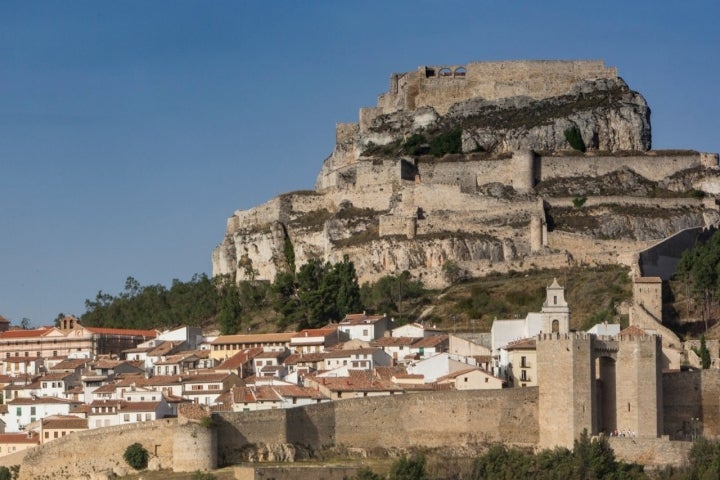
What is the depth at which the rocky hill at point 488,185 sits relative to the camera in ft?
279

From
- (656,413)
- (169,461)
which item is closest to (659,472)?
(656,413)

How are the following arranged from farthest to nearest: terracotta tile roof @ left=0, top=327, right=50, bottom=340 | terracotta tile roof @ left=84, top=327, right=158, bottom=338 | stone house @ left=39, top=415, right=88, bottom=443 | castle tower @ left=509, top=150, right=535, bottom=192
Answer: castle tower @ left=509, top=150, right=535, bottom=192
terracotta tile roof @ left=0, top=327, right=50, bottom=340
terracotta tile roof @ left=84, top=327, right=158, bottom=338
stone house @ left=39, top=415, right=88, bottom=443

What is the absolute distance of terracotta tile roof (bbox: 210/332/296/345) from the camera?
254 feet

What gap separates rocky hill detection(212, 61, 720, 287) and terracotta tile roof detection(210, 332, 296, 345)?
874 centimetres

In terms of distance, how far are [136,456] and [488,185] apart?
34.3m

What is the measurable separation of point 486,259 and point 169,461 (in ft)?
92.5

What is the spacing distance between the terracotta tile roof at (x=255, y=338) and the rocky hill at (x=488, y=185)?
28.7ft

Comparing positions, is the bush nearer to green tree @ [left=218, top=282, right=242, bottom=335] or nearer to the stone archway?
the stone archway

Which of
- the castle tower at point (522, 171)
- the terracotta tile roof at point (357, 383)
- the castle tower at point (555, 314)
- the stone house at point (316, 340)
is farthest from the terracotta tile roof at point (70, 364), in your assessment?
the castle tower at point (522, 171)

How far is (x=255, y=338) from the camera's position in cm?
7788

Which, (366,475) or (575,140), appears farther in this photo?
(575,140)

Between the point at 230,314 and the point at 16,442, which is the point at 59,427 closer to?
the point at 16,442

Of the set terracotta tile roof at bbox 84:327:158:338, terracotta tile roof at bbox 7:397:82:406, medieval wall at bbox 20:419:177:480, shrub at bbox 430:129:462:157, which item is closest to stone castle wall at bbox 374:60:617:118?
shrub at bbox 430:129:462:157

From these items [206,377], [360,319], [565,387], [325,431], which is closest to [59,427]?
[206,377]
